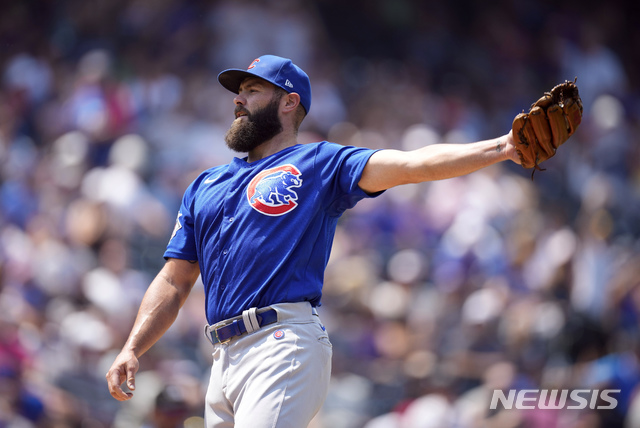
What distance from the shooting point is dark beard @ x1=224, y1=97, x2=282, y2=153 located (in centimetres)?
343

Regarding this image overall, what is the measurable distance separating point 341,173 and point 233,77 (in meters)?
0.82

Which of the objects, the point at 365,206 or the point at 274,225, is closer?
the point at 274,225

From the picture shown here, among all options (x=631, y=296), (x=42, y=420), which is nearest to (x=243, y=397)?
(x=42, y=420)

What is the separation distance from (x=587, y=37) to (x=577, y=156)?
213cm

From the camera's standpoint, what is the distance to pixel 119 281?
7.82m

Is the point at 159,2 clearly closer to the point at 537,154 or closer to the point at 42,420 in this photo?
the point at 42,420

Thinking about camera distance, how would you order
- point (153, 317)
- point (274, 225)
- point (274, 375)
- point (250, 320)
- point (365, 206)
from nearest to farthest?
point (274, 375)
point (250, 320)
point (274, 225)
point (153, 317)
point (365, 206)

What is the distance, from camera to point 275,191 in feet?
10.3

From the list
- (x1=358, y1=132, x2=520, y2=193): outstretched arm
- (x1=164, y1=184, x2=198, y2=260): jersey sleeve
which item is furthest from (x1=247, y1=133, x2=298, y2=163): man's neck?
(x1=358, y1=132, x2=520, y2=193): outstretched arm

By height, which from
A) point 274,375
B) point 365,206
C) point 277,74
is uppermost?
point 277,74

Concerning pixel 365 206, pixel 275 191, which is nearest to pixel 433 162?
pixel 275 191

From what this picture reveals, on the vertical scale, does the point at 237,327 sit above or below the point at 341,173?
below

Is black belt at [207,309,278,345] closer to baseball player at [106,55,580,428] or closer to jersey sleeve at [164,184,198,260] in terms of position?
baseball player at [106,55,580,428]

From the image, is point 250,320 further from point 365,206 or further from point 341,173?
point 365,206
